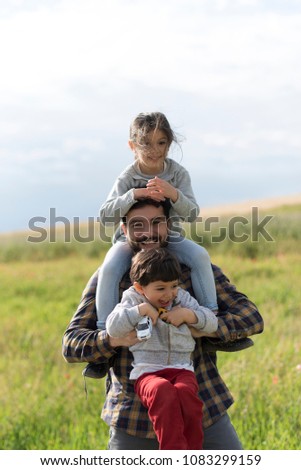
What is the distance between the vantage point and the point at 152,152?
171 inches

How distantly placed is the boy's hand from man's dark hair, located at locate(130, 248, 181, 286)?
0.11 meters

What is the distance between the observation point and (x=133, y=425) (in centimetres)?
406

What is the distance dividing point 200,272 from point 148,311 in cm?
53

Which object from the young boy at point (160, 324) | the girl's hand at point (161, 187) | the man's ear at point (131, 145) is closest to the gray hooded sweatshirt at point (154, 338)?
the young boy at point (160, 324)

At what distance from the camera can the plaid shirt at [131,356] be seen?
13.3 feet

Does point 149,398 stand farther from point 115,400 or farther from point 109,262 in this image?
point 109,262

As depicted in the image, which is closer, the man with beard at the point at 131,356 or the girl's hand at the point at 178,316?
the girl's hand at the point at 178,316

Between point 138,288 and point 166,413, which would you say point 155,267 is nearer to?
point 138,288

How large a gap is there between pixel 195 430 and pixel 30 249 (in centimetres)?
2032

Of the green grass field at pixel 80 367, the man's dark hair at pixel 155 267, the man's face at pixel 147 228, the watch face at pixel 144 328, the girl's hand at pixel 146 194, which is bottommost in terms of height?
the green grass field at pixel 80 367

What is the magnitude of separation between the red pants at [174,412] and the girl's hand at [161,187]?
104 centimetres

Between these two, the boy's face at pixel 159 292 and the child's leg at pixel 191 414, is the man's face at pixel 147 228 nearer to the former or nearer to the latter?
the boy's face at pixel 159 292

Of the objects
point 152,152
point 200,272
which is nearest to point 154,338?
point 200,272

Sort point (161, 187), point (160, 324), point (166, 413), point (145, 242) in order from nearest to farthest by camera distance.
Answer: point (166, 413)
point (160, 324)
point (145, 242)
point (161, 187)
